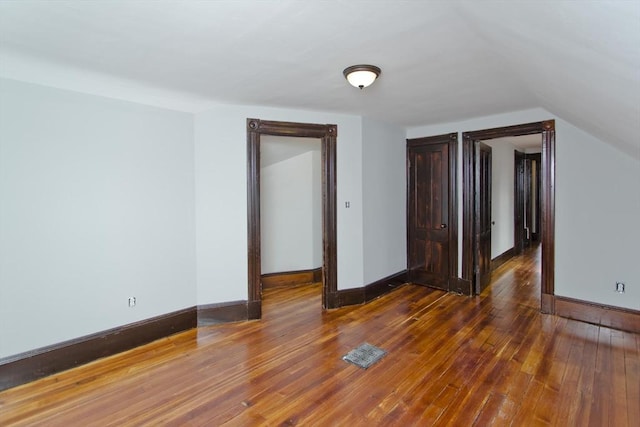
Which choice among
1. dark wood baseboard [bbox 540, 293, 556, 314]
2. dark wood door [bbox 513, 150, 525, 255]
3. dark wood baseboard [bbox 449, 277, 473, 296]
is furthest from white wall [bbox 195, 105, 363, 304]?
dark wood door [bbox 513, 150, 525, 255]

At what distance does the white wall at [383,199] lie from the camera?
4.14 metres

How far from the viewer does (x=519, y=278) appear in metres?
5.11

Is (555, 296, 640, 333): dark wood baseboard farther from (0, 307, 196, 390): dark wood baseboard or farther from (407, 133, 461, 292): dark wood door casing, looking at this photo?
(0, 307, 196, 390): dark wood baseboard

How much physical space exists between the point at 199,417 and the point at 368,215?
286cm

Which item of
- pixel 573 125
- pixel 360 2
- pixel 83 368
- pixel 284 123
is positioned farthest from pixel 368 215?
pixel 83 368

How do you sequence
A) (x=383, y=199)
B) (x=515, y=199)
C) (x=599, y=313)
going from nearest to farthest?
(x=599, y=313) < (x=383, y=199) < (x=515, y=199)

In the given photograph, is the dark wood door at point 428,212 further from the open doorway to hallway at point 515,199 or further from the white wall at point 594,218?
the white wall at point 594,218

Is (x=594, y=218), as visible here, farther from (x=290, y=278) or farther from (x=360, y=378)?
(x=290, y=278)

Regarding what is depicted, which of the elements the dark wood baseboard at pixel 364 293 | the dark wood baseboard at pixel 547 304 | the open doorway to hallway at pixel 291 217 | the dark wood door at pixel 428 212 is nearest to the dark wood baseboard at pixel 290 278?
the open doorway to hallway at pixel 291 217

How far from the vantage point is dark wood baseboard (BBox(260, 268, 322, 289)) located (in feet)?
16.0

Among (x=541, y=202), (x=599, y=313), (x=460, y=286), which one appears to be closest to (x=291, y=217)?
(x=460, y=286)

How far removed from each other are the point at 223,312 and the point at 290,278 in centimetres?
164

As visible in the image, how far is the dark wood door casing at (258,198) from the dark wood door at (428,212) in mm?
1583

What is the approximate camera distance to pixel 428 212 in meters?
4.71
